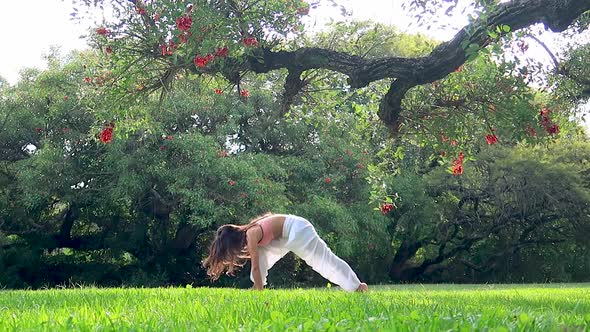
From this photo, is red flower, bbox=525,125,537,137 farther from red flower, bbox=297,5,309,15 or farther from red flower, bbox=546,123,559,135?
red flower, bbox=297,5,309,15

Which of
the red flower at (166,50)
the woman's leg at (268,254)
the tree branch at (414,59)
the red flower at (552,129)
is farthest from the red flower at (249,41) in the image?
the red flower at (552,129)

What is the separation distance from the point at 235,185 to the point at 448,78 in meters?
10.5

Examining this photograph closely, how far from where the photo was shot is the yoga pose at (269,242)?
299 inches

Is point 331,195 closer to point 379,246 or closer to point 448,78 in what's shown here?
point 379,246

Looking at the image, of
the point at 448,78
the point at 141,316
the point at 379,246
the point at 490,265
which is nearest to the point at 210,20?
the point at 448,78

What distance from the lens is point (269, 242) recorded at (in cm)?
773

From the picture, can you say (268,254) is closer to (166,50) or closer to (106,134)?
(166,50)

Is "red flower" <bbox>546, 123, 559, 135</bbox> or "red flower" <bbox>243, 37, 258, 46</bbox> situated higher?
"red flower" <bbox>243, 37, 258, 46</bbox>

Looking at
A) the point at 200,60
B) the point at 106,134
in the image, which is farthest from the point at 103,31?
the point at 200,60

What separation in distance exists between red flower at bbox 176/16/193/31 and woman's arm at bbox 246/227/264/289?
2.10 m

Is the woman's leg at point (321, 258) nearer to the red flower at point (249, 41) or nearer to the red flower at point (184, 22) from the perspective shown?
the red flower at point (249, 41)

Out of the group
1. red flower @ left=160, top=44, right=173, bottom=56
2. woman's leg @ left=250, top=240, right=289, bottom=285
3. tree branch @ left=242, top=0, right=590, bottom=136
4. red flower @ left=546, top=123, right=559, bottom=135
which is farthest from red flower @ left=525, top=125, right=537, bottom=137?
red flower @ left=160, top=44, right=173, bottom=56

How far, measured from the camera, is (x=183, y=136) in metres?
19.2

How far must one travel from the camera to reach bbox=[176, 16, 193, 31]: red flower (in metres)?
6.98
